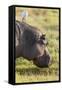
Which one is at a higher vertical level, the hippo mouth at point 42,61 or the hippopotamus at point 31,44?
the hippopotamus at point 31,44

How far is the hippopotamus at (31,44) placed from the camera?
197cm

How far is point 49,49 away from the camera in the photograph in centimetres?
207

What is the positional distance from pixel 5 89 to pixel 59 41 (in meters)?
0.61

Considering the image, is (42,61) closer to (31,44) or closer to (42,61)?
(42,61)

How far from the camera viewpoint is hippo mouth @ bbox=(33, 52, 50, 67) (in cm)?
203

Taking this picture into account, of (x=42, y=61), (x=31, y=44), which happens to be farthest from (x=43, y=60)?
(x=31, y=44)

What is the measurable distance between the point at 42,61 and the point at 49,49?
0.39 ft

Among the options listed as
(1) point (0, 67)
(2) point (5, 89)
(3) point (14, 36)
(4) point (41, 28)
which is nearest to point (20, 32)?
(3) point (14, 36)

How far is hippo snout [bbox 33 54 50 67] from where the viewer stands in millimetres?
2029

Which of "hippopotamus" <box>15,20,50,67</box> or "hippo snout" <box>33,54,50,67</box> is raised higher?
"hippopotamus" <box>15,20,50,67</box>

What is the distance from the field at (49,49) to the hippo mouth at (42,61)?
0.03 m

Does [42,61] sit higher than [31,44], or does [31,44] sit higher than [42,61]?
[31,44]

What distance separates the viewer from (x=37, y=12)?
2.03m

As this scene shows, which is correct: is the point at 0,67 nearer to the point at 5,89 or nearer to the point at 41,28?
the point at 5,89
